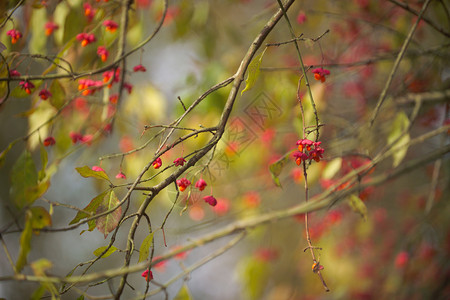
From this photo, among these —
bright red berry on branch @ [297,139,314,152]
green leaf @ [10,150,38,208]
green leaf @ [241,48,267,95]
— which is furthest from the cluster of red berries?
green leaf @ [10,150,38,208]

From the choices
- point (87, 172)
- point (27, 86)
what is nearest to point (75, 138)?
point (27, 86)

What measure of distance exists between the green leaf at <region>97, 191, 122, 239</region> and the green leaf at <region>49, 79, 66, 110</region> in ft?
1.34

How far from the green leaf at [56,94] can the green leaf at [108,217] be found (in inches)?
16.0

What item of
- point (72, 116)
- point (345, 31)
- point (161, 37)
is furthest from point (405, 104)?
point (161, 37)

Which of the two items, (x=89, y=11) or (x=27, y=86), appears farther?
→ (x=89, y=11)

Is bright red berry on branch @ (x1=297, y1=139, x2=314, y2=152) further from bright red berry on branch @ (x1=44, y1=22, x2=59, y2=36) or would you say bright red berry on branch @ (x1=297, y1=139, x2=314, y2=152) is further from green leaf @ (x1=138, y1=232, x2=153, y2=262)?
bright red berry on branch @ (x1=44, y1=22, x2=59, y2=36)

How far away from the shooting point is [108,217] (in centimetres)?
76

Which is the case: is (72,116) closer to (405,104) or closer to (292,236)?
(405,104)

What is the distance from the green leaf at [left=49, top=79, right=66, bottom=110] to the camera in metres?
1.02

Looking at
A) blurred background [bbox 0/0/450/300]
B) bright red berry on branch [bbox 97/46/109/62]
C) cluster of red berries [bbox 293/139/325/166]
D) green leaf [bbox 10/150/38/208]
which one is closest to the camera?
cluster of red berries [bbox 293/139/325/166]

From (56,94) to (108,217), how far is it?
0.44 metres

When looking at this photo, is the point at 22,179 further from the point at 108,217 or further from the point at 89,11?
the point at 89,11

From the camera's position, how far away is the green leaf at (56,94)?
102 centimetres

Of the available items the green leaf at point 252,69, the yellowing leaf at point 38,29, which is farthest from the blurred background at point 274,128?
the green leaf at point 252,69
